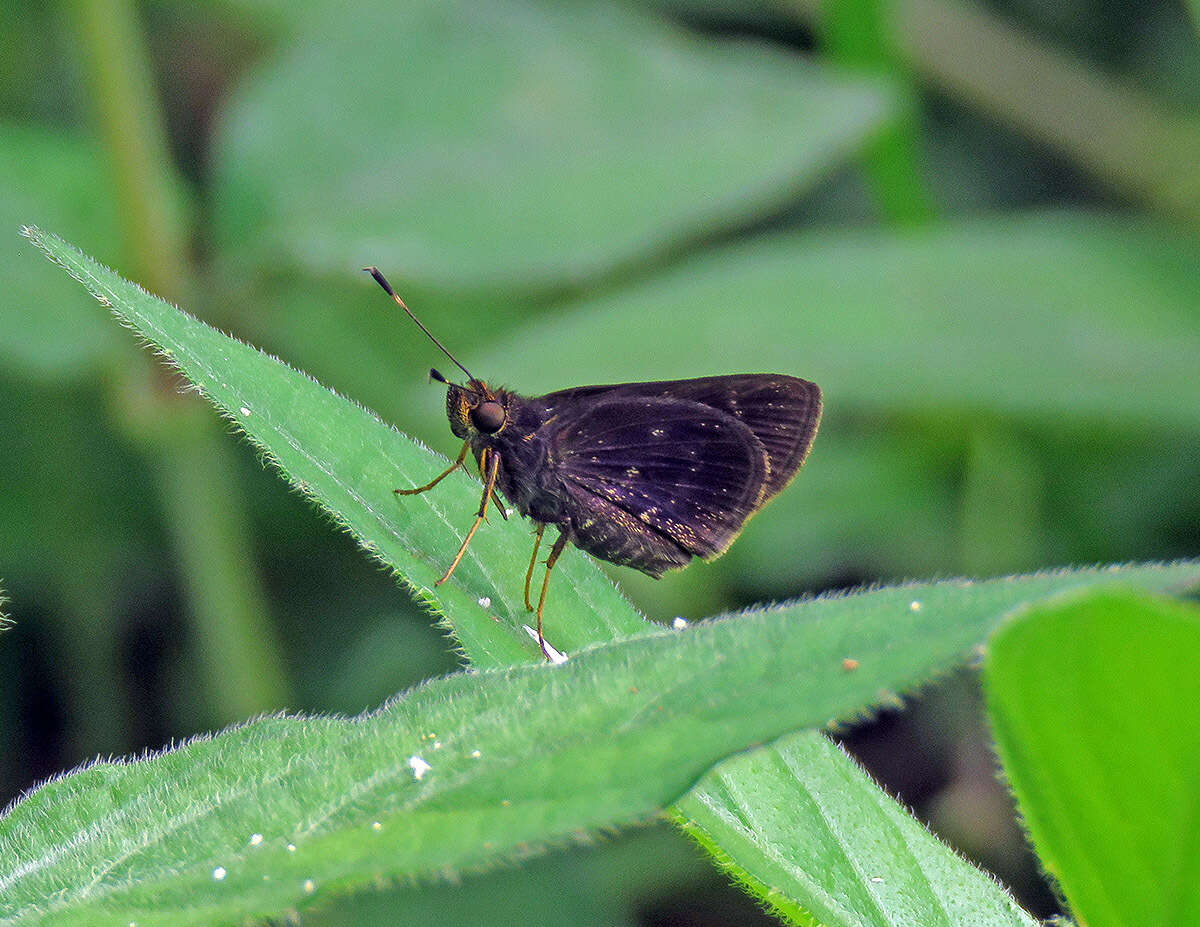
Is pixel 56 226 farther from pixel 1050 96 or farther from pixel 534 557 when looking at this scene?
pixel 1050 96

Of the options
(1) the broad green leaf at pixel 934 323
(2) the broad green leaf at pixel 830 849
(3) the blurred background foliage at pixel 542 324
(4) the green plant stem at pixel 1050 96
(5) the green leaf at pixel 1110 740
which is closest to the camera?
(5) the green leaf at pixel 1110 740

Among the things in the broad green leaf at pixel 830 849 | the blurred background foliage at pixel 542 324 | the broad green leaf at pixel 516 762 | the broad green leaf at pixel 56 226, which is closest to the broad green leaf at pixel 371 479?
the broad green leaf at pixel 830 849

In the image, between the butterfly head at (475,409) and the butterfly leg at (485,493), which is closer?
the butterfly leg at (485,493)

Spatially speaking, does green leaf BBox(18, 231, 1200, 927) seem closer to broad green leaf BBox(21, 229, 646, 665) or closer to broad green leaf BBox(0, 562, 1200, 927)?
broad green leaf BBox(0, 562, 1200, 927)

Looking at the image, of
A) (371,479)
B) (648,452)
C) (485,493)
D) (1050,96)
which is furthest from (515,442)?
(1050,96)

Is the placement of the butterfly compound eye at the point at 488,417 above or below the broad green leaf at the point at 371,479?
below

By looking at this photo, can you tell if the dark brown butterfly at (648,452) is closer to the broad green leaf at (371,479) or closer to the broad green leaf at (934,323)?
the broad green leaf at (371,479)

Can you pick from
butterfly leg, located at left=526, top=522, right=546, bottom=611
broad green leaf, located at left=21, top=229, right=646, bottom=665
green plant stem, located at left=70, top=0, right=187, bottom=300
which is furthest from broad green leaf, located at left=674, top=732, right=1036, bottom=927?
green plant stem, located at left=70, top=0, right=187, bottom=300
